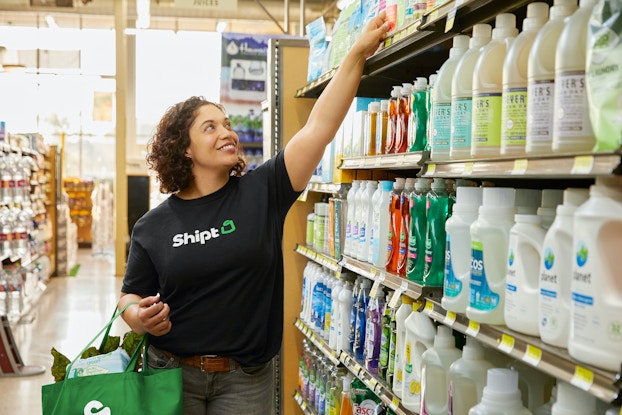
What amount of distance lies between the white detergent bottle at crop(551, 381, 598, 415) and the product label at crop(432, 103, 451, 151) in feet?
2.82

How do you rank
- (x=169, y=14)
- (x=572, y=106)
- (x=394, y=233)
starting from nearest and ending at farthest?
(x=572, y=106) < (x=394, y=233) < (x=169, y=14)

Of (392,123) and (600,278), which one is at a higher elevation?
(392,123)

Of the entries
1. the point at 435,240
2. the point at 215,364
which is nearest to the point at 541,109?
the point at 435,240

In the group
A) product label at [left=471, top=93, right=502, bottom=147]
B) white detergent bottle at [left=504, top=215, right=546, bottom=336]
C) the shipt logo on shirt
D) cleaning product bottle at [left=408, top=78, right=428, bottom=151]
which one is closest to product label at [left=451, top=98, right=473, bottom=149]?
product label at [left=471, top=93, right=502, bottom=147]

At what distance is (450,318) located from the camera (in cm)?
209

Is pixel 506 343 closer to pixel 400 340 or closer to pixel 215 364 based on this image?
pixel 400 340

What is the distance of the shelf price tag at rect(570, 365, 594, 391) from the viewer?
55.2 inches

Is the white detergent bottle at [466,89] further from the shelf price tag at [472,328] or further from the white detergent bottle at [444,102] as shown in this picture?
the shelf price tag at [472,328]

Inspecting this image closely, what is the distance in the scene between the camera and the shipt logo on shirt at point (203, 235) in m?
2.63

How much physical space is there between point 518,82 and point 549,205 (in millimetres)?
320

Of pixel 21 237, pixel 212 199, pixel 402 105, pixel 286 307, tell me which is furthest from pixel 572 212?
pixel 21 237

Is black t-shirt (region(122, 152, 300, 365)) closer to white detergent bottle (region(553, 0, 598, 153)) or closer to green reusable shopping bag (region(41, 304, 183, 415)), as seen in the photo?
green reusable shopping bag (region(41, 304, 183, 415))

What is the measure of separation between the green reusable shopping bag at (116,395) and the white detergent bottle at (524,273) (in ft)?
4.05

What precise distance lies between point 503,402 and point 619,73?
881mm
